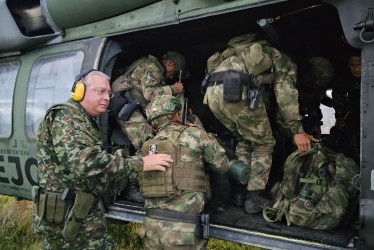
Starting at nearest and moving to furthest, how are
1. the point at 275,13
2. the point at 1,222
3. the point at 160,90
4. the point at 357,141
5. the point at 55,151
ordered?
the point at 55,151
the point at 275,13
the point at 160,90
the point at 357,141
the point at 1,222

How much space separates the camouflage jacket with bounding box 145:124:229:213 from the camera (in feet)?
8.92

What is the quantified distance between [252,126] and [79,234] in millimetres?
1657

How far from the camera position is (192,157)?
8.97ft

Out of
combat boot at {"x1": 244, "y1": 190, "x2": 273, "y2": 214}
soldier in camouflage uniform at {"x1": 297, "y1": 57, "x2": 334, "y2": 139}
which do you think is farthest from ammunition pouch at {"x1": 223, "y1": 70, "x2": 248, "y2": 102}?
soldier in camouflage uniform at {"x1": 297, "y1": 57, "x2": 334, "y2": 139}

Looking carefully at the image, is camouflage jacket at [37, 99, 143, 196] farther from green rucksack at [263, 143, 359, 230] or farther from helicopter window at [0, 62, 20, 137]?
helicopter window at [0, 62, 20, 137]

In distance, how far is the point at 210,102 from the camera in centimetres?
337

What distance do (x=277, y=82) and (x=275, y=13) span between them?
1.92 ft

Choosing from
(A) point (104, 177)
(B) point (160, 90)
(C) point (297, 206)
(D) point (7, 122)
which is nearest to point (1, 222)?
(D) point (7, 122)

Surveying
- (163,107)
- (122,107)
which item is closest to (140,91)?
(122,107)

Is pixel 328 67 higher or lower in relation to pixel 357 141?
higher

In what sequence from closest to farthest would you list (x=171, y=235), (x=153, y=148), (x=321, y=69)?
(x=171, y=235) < (x=153, y=148) < (x=321, y=69)

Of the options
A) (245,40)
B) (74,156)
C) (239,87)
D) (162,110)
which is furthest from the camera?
(245,40)

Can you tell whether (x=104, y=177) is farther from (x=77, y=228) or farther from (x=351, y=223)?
(x=351, y=223)

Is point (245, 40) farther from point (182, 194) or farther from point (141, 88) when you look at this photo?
point (182, 194)
